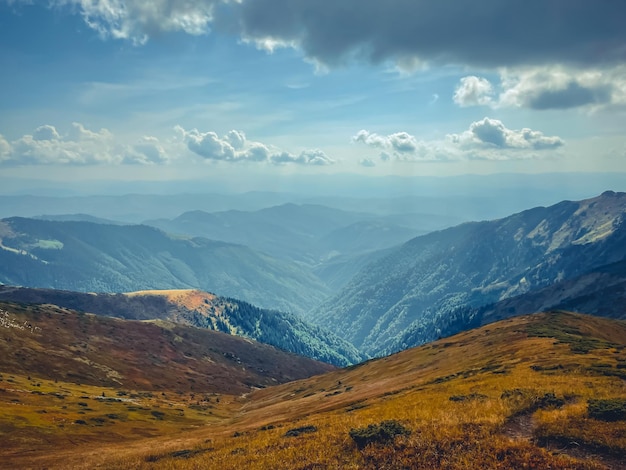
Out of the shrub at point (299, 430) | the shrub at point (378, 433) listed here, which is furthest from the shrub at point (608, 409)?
the shrub at point (299, 430)

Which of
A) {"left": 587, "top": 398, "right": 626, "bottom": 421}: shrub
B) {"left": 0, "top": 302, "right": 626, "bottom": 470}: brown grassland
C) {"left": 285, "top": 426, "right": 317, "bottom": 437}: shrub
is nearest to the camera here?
{"left": 0, "top": 302, "right": 626, "bottom": 470}: brown grassland

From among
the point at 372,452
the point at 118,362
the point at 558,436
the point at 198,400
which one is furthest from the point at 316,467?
the point at 118,362

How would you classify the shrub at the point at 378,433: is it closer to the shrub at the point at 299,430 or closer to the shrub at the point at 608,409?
the shrub at the point at 299,430

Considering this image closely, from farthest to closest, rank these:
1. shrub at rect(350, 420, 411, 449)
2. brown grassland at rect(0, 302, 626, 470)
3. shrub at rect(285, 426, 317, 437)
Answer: shrub at rect(285, 426, 317, 437) < shrub at rect(350, 420, 411, 449) < brown grassland at rect(0, 302, 626, 470)

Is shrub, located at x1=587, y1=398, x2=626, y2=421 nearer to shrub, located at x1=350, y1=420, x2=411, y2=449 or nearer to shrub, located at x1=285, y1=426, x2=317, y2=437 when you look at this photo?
shrub, located at x1=350, y1=420, x2=411, y2=449

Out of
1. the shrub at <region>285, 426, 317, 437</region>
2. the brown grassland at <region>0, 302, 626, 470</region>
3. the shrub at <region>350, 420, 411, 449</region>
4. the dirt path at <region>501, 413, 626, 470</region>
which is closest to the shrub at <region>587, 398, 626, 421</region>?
the brown grassland at <region>0, 302, 626, 470</region>

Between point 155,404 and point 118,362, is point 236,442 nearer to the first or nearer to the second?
point 155,404

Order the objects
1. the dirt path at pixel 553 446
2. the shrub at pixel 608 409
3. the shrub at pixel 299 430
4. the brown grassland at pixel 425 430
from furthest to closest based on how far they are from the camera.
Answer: the shrub at pixel 299 430, the shrub at pixel 608 409, the brown grassland at pixel 425 430, the dirt path at pixel 553 446
